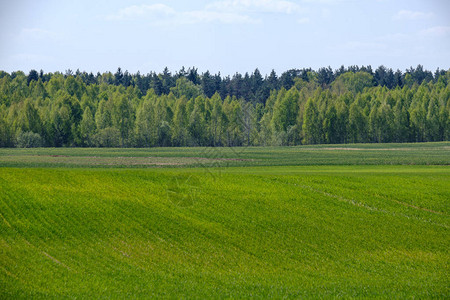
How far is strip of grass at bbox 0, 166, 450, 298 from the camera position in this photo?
76.0ft

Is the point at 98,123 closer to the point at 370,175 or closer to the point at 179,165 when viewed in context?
the point at 179,165

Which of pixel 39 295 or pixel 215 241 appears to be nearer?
pixel 39 295

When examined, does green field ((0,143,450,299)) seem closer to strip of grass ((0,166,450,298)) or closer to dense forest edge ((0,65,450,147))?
strip of grass ((0,166,450,298))

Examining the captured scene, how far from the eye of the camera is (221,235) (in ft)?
102

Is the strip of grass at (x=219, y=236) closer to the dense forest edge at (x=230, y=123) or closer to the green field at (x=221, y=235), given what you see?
the green field at (x=221, y=235)

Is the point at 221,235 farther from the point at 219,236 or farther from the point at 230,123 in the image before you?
the point at 230,123

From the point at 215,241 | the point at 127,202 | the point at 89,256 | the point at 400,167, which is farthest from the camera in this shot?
the point at 400,167

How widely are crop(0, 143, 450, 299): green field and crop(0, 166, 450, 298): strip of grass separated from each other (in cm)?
8

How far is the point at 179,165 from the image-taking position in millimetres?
65188

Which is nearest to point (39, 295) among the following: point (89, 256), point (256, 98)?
point (89, 256)

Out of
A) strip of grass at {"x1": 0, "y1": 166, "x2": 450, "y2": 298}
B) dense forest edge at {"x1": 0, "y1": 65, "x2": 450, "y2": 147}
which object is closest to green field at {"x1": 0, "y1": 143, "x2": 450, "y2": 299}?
strip of grass at {"x1": 0, "y1": 166, "x2": 450, "y2": 298}

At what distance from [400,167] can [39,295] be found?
4876 cm

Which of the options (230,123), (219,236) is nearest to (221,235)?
(219,236)

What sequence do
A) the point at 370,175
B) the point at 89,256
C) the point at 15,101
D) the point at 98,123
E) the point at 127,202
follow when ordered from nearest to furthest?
the point at 89,256 → the point at 127,202 → the point at 370,175 → the point at 98,123 → the point at 15,101
